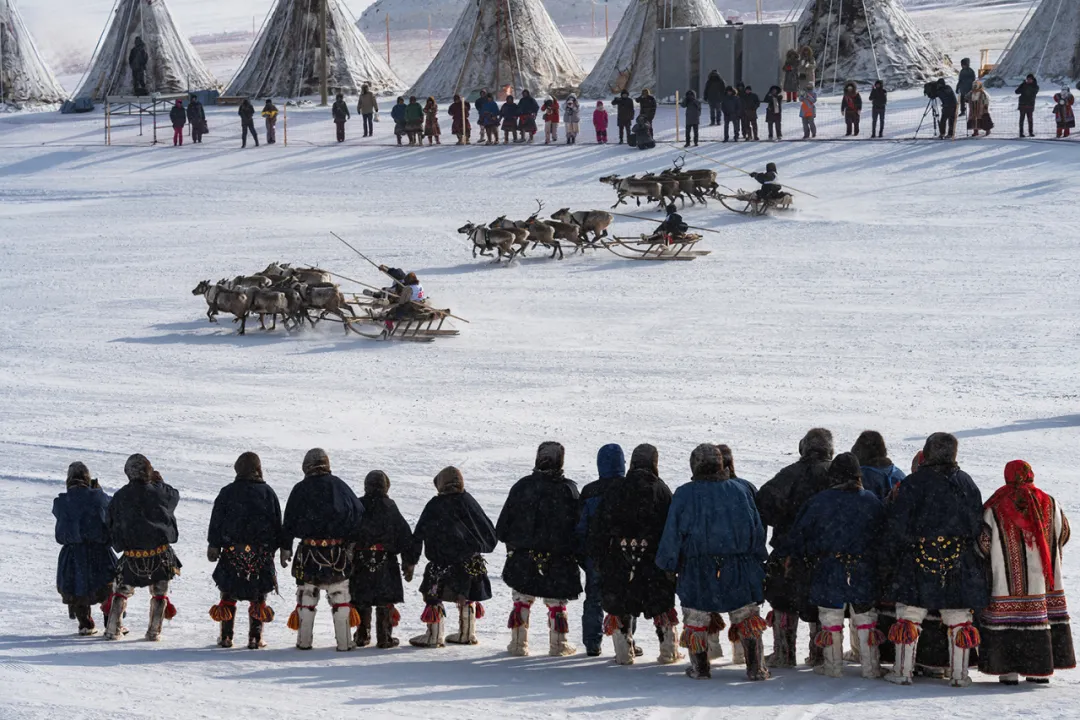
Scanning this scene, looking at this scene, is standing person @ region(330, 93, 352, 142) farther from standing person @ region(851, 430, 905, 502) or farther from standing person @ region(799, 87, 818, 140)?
standing person @ region(851, 430, 905, 502)

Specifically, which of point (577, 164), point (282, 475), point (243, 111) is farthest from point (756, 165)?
point (282, 475)

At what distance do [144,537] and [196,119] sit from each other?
23260mm

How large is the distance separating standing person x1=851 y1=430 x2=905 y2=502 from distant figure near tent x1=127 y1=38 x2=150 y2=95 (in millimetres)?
30076

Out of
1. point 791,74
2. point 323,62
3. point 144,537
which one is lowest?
point 144,537

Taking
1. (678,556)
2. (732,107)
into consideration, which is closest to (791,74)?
(732,107)

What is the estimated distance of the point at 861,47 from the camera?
3109 centimetres

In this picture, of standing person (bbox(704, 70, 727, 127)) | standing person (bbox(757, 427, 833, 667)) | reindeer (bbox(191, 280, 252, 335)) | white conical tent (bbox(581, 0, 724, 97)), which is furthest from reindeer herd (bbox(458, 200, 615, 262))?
white conical tent (bbox(581, 0, 724, 97))

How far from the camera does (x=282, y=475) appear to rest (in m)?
11.0

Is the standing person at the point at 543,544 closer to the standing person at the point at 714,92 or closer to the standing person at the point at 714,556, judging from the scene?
the standing person at the point at 714,556

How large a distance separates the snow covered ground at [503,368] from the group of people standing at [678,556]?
8.1 inches

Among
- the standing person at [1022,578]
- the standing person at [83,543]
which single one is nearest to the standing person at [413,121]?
the standing person at [83,543]

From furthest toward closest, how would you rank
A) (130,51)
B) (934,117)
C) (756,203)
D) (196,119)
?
(130,51)
(196,119)
(934,117)
(756,203)

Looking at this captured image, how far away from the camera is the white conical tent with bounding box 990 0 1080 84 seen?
2997cm

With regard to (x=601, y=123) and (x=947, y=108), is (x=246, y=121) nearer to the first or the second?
(x=601, y=123)
